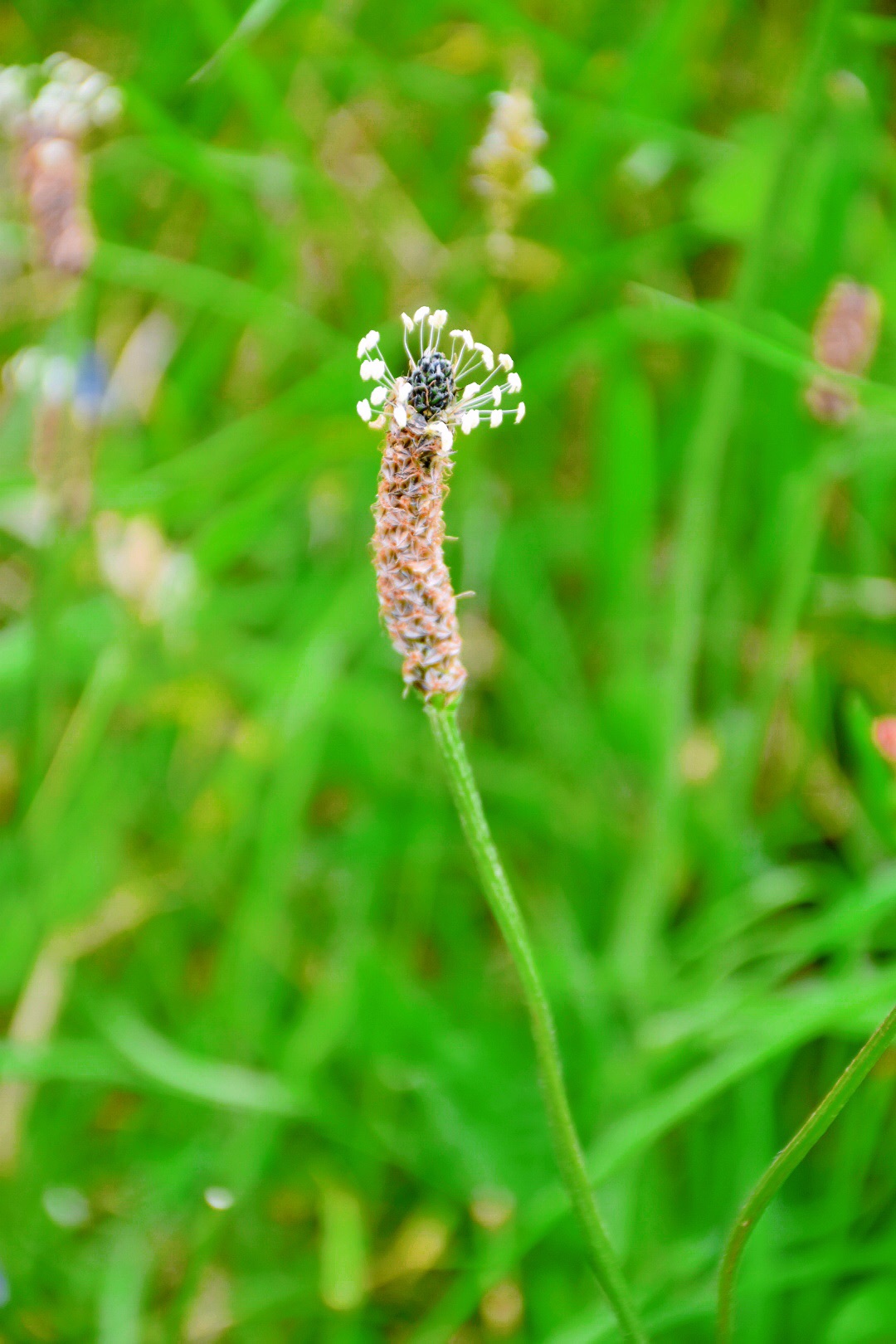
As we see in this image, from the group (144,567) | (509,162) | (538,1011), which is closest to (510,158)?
(509,162)

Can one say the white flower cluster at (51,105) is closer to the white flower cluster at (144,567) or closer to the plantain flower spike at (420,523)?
the white flower cluster at (144,567)

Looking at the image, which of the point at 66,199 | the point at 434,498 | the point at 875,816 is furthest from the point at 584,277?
the point at 434,498

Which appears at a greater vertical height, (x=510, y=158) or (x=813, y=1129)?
(x=510, y=158)

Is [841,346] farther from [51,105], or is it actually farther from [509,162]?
[51,105]

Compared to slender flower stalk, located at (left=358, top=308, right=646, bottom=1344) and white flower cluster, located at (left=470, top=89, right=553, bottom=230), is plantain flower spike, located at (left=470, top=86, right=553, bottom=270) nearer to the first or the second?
white flower cluster, located at (left=470, top=89, right=553, bottom=230)

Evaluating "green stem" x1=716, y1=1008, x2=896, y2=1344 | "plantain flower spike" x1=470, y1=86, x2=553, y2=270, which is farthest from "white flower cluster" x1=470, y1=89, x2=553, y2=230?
"green stem" x1=716, y1=1008, x2=896, y2=1344

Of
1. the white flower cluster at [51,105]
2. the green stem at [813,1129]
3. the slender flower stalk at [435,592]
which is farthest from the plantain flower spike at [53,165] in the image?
the green stem at [813,1129]
